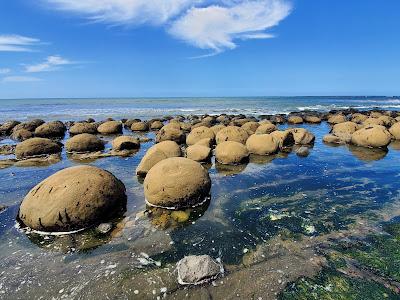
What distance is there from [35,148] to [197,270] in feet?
38.4

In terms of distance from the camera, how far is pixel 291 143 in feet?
50.0

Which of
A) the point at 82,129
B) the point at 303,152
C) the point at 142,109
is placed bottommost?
the point at 142,109

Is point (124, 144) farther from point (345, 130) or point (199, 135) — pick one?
point (345, 130)

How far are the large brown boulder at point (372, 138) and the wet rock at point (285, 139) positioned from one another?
10.00ft

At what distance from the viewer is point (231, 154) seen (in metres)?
11.7

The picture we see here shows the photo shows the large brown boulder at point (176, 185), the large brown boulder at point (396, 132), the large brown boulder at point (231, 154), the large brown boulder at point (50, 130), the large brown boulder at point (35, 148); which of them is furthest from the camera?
the large brown boulder at point (50, 130)

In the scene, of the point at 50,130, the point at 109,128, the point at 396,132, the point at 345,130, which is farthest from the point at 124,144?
the point at 396,132

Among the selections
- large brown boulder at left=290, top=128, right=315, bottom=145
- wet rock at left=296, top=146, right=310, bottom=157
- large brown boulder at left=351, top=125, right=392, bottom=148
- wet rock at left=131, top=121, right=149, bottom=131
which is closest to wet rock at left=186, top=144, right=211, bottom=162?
wet rock at left=296, top=146, right=310, bottom=157

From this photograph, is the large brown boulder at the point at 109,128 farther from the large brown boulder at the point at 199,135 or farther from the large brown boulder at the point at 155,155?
the large brown boulder at the point at 155,155

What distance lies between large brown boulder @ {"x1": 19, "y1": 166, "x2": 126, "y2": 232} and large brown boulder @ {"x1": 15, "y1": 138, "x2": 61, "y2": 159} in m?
7.84

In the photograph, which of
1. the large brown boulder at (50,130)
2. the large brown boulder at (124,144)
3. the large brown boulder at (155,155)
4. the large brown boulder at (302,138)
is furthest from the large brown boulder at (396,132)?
the large brown boulder at (50,130)

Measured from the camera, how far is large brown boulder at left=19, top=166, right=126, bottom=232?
6316mm

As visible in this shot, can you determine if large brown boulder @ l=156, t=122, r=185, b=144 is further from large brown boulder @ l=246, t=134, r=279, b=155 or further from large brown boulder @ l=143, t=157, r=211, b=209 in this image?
large brown boulder @ l=143, t=157, r=211, b=209

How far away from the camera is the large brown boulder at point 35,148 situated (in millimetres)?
13602
